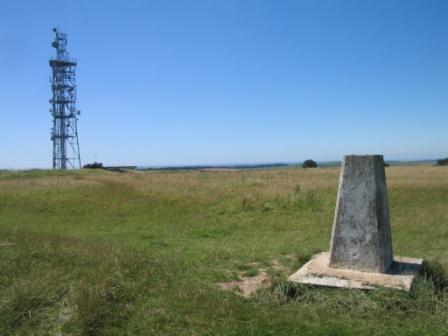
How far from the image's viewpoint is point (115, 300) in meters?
6.52

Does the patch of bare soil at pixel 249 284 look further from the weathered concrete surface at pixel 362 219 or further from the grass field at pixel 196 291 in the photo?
the weathered concrete surface at pixel 362 219

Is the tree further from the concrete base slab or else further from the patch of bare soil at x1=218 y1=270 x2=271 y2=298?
the patch of bare soil at x1=218 y1=270 x2=271 y2=298

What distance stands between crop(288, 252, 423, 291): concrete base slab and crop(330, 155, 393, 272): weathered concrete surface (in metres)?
0.19

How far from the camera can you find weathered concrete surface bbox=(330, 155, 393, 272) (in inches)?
298

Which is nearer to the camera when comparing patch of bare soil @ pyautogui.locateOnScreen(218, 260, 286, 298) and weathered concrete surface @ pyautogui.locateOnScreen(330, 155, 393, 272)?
patch of bare soil @ pyautogui.locateOnScreen(218, 260, 286, 298)

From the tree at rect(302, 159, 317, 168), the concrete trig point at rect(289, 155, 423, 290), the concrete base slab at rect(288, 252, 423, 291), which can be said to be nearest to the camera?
the concrete base slab at rect(288, 252, 423, 291)

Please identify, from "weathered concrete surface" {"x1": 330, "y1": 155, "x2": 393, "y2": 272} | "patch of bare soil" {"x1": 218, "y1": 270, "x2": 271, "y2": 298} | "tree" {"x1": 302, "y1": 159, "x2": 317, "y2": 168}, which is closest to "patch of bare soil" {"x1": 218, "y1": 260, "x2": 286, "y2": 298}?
"patch of bare soil" {"x1": 218, "y1": 270, "x2": 271, "y2": 298}

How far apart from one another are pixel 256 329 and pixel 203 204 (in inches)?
644

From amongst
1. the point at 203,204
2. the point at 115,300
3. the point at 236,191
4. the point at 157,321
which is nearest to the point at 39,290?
the point at 115,300

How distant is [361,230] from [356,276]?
0.84 metres

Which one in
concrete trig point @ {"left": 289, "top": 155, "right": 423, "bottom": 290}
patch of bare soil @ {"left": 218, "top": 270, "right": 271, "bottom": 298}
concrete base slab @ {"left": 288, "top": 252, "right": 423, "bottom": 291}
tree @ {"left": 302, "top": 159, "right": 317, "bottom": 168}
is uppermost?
tree @ {"left": 302, "top": 159, "right": 317, "bottom": 168}

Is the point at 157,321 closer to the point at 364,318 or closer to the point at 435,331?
the point at 364,318

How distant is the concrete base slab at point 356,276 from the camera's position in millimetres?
6801

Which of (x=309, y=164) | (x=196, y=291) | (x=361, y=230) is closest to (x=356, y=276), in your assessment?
(x=361, y=230)
